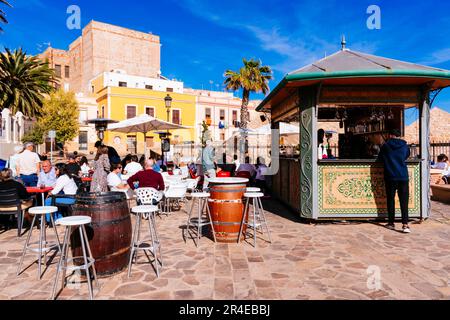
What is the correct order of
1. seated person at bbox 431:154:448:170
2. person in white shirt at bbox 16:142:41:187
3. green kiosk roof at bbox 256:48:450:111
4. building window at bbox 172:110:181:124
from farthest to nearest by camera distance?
building window at bbox 172:110:181:124
seated person at bbox 431:154:448:170
person in white shirt at bbox 16:142:41:187
green kiosk roof at bbox 256:48:450:111

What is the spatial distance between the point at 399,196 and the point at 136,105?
36298mm

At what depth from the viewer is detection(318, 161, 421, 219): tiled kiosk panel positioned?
6.68 m

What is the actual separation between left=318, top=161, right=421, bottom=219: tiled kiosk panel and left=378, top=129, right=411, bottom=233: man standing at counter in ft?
1.43

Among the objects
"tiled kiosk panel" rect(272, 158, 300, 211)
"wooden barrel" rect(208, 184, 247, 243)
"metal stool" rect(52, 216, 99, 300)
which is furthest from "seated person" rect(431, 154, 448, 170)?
"metal stool" rect(52, 216, 99, 300)

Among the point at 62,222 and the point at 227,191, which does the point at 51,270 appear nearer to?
the point at 62,222

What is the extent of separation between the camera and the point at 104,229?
387 centimetres

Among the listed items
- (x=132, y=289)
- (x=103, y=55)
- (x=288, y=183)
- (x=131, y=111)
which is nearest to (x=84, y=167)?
(x=288, y=183)

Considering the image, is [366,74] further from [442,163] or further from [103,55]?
[103,55]

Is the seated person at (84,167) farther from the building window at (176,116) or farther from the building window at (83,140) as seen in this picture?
the building window at (176,116)

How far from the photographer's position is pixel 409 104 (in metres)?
6.83

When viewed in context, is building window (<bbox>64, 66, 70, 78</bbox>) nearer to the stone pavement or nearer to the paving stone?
the stone pavement

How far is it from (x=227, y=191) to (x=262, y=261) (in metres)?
1.29

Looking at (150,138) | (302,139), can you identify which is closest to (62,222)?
(302,139)

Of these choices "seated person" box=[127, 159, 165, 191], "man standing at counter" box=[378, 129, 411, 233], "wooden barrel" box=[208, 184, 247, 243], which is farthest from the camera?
"seated person" box=[127, 159, 165, 191]
